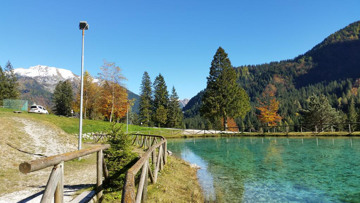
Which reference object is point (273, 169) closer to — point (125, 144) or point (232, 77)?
point (125, 144)

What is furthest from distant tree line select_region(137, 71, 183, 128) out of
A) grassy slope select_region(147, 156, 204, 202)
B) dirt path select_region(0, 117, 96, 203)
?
grassy slope select_region(147, 156, 204, 202)

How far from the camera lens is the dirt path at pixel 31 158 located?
660 cm

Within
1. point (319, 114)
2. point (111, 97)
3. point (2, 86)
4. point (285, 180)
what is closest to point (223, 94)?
point (111, 97)

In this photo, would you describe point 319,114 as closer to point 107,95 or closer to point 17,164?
point 107,95

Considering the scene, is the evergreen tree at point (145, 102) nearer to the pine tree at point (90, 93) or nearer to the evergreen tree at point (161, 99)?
the evergreen tree at point (161, 99)

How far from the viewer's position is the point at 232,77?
150 feet

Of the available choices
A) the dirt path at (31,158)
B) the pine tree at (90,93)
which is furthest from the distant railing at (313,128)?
the pine tree at (90,93)

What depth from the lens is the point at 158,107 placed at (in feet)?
221

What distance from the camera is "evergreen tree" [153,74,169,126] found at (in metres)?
65.2

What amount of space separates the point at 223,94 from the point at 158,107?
27610mm

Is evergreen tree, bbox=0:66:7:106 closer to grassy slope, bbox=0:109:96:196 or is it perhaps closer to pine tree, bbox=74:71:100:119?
pine tree, bbox=74:71:100:119

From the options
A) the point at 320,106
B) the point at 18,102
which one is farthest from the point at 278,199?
the point at 320,106

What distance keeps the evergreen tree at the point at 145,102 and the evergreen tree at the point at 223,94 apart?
25457 mm

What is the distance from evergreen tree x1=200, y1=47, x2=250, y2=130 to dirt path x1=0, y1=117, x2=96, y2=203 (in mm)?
31245
